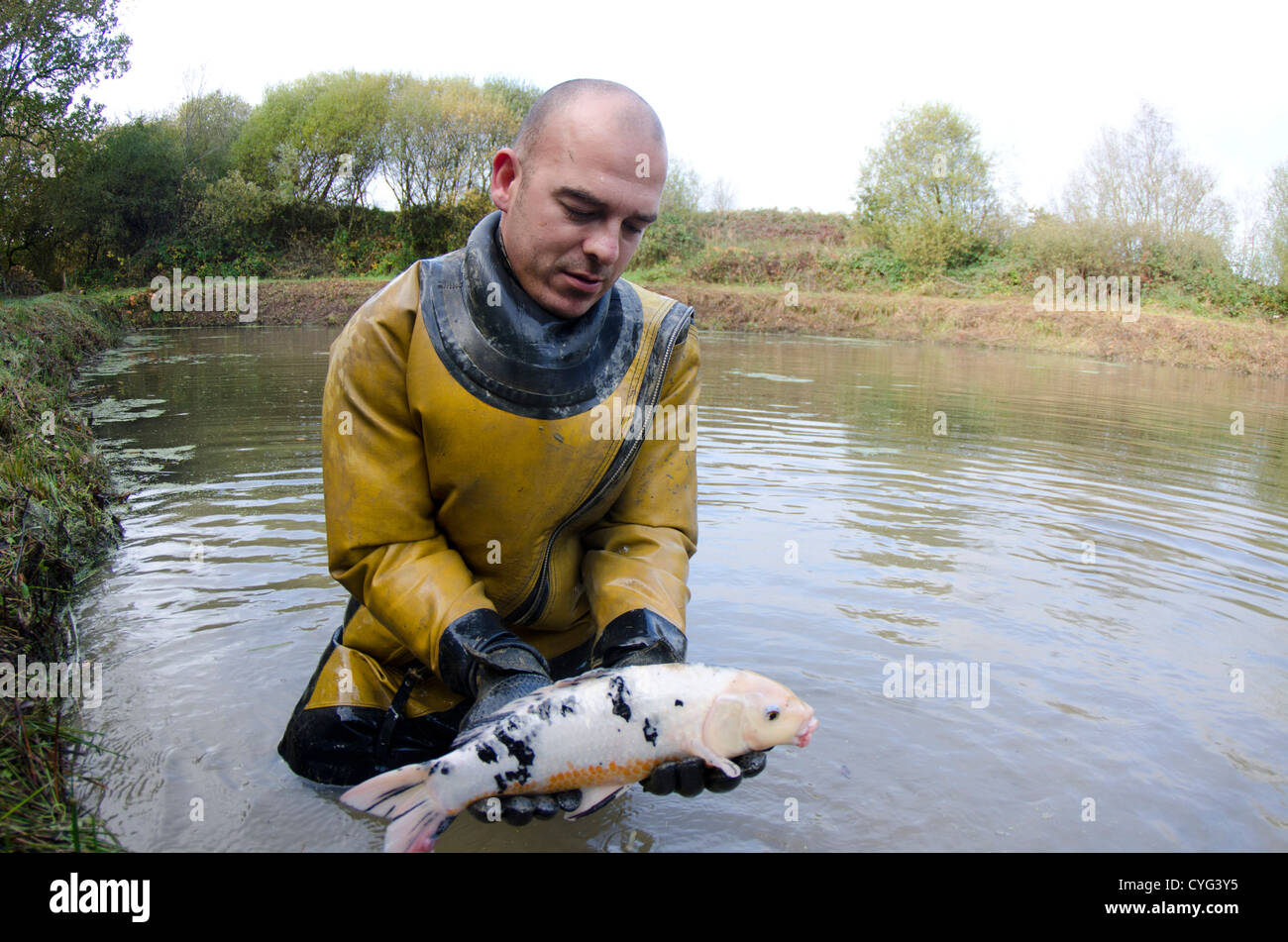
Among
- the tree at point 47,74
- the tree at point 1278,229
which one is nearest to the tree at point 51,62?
the tree at point 47,74

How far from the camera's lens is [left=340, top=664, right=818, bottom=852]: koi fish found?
248 centimetres

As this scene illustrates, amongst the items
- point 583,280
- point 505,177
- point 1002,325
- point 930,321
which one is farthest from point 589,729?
point 930,321

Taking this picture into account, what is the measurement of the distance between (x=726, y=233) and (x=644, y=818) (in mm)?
38894

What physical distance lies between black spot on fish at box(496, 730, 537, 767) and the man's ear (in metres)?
1.54

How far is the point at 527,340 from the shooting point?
9.76ft

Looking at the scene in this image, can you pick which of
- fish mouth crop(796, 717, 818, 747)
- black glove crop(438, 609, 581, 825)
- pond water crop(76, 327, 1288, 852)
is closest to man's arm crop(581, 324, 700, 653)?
black glove crop(438, 609, 581, 825)

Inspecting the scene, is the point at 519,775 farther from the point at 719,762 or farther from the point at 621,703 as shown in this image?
the point at 719,762

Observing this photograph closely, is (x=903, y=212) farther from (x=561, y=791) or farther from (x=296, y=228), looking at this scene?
(x=561, y=791)

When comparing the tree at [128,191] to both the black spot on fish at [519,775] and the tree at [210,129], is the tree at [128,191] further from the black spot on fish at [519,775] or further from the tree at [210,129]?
the black spot on fish at [519,775]

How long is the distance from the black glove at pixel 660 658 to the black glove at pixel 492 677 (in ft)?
0.70

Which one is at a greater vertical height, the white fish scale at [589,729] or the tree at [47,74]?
the tree at [47,74]

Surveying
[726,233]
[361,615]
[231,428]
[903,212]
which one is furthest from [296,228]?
[361,615]

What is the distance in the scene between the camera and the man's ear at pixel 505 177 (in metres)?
2.92

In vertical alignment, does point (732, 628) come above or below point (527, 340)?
below
